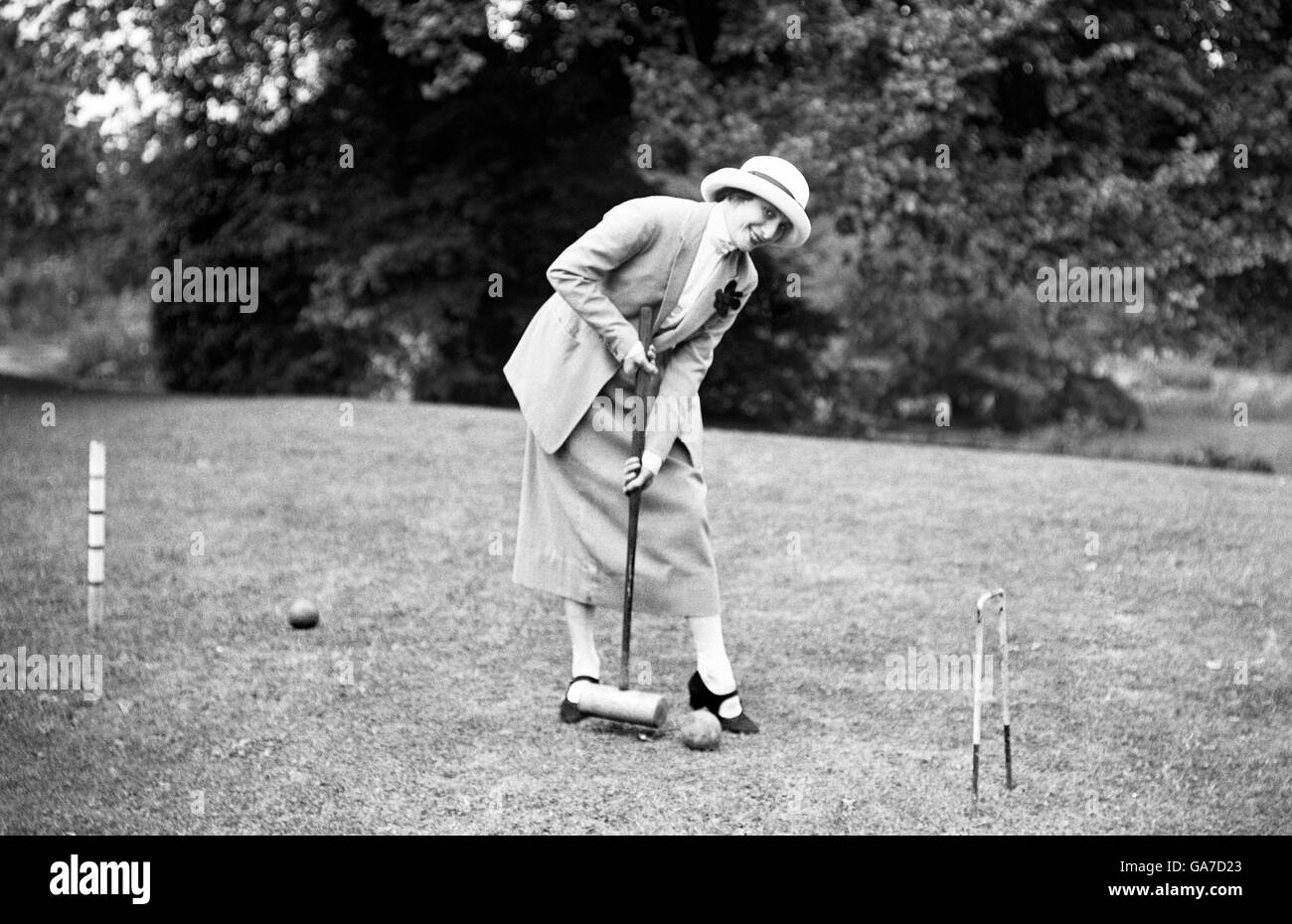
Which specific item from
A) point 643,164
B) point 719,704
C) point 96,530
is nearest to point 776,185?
point 719,704

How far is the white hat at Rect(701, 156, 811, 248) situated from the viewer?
4914 mm

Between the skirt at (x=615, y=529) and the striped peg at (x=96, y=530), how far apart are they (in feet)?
6.76

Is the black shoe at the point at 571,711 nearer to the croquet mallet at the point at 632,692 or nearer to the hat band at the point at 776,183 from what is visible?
the croquet mallet at the point at 632,692

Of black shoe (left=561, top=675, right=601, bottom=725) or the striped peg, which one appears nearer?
black shoe (left=561, top=675, right=601, bottom=725)

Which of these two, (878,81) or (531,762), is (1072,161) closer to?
(878,81)

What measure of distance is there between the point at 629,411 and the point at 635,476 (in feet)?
1.02

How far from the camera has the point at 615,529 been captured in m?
5.38

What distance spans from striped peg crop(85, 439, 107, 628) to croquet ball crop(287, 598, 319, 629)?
0.86 m

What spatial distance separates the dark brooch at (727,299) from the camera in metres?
5.19

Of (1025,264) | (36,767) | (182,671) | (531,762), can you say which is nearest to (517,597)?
(182,671)

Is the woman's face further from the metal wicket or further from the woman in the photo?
the metal wicket

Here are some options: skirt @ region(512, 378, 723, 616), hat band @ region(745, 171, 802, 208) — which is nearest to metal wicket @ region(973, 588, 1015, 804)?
skirt @ region(512, 378, 723, 616)

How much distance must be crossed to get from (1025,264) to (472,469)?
663 centimetres
